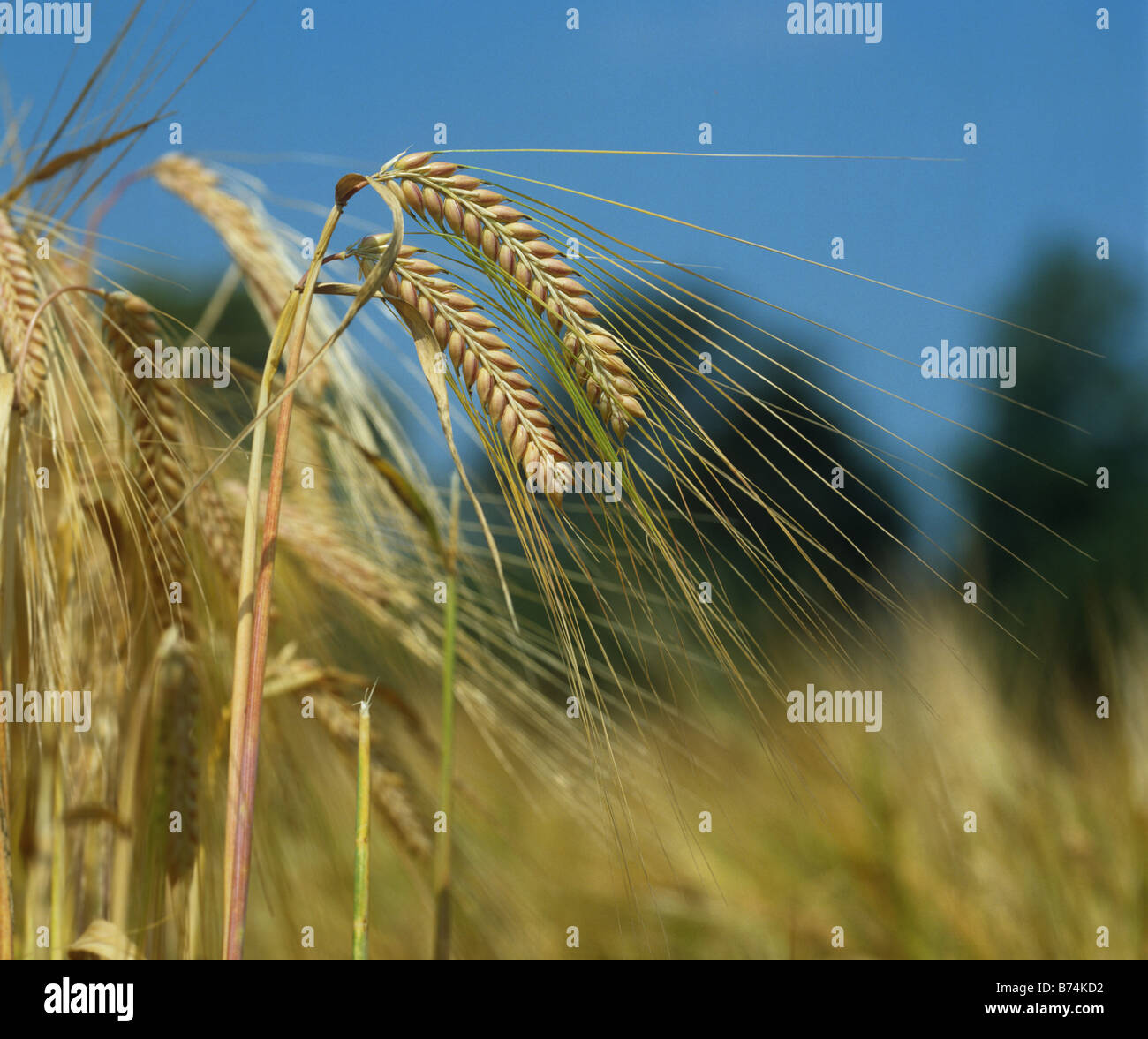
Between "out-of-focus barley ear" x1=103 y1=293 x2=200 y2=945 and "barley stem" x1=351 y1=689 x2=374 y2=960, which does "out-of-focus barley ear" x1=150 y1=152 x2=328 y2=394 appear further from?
"barley stem" x1=351 y1=689 x2=374 y2=960

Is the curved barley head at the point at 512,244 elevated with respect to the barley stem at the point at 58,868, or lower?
elevated

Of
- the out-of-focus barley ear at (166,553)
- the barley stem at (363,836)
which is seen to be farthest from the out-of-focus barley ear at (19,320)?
the barley stem at (363,836)

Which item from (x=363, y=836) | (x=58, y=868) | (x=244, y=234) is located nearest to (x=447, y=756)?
(x=363, y=836)

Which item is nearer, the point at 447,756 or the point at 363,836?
the point at 363,836

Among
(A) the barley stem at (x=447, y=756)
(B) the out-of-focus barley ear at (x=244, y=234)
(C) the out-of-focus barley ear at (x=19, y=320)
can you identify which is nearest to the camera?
(C) the out-of-focus barley ear at (x=19, y=320)

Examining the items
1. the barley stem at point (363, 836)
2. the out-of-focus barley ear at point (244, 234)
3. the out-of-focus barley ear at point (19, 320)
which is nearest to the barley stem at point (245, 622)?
the barley stem at point (363, 836)

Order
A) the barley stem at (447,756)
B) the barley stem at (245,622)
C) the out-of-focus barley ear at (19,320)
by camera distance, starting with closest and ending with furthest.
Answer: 1. the barley stem at (245,622)
2. the out-of-focus barley ear at (19,320)
3. the barley stem at (447,756)

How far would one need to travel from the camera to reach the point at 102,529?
2.36 ft

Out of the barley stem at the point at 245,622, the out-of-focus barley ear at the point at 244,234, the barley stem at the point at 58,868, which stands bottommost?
the barley stem at the point at 58,868

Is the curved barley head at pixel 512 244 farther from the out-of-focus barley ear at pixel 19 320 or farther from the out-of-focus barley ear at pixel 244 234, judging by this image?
the out-of-focus barley ear at pixel 244 234

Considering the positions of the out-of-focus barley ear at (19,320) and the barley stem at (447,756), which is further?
the barley stem at (447,756)

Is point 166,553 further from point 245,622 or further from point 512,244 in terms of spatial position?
point 512,244

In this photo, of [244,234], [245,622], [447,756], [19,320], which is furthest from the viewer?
[244,234]
